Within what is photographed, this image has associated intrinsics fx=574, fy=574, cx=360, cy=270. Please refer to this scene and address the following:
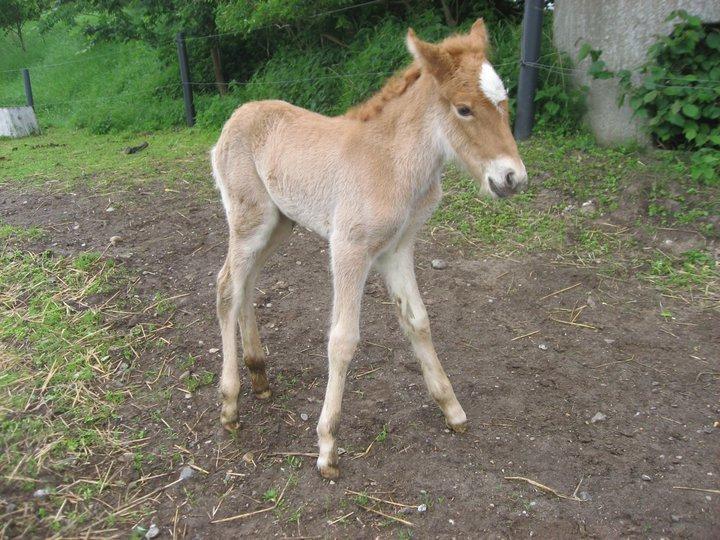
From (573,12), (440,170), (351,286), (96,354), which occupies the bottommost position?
(96,354)

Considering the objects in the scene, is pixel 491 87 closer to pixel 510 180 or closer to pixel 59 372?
pixel 510 180

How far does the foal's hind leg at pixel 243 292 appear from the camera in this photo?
309 cm

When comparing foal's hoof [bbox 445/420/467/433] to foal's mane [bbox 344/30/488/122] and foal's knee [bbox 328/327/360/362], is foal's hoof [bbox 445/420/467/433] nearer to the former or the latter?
foal's knee [bbox 328/327/360/362]

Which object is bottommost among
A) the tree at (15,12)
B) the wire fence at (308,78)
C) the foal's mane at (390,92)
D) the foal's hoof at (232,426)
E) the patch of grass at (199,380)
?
the foal's hoof at (232,426)

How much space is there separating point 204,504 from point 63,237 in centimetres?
351

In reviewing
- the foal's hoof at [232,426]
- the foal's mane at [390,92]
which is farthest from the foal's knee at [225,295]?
the foal's mane at [390,92]

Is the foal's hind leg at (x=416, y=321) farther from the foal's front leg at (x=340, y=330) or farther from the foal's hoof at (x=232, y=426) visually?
the foal's hoof at (x=232, y=426)

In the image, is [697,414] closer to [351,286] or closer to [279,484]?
[351,286]

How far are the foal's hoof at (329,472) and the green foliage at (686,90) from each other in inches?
150

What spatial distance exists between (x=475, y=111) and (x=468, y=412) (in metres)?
1.58

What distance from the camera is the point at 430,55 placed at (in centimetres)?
244

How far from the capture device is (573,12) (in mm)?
5801

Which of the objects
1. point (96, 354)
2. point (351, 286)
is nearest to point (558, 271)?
point (351, 286)

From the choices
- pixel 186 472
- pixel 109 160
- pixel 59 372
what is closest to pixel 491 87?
pixel 186 472
